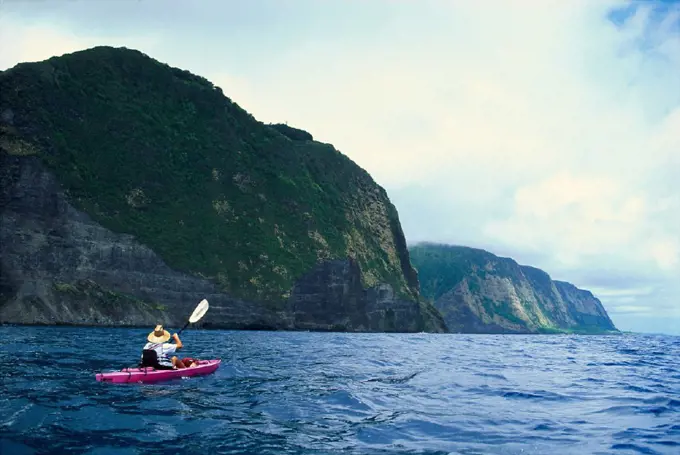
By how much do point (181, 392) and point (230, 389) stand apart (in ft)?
6.70

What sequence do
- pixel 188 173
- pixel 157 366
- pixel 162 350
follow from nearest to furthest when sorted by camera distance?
pixel 157 366, pixel 162 350, pixel 188 173

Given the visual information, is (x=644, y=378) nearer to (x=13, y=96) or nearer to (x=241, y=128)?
(x=13, y=96)

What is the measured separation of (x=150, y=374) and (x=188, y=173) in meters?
102

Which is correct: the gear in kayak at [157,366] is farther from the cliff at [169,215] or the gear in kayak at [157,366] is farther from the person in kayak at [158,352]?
the cliff at [169,215]

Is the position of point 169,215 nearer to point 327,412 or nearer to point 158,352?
point 158,352

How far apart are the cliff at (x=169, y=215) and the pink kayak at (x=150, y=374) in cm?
6239

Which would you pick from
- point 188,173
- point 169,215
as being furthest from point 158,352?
point 188,173

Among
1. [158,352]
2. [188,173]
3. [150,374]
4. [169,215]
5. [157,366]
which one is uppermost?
[188,173]

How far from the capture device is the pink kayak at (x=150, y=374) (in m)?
22.0

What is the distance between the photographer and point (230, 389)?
22203 mm

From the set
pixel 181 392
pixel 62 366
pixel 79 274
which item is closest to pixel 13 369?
pixel 62 366

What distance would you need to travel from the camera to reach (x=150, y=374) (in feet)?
76.9

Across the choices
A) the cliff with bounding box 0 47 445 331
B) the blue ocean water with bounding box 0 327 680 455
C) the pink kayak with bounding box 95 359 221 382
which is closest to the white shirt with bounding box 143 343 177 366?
the pink kayak with bounding box 95 359 221 382

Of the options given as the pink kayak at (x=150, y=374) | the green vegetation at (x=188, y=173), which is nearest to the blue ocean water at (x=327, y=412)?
the pink kayak at (x=150, y=374)
